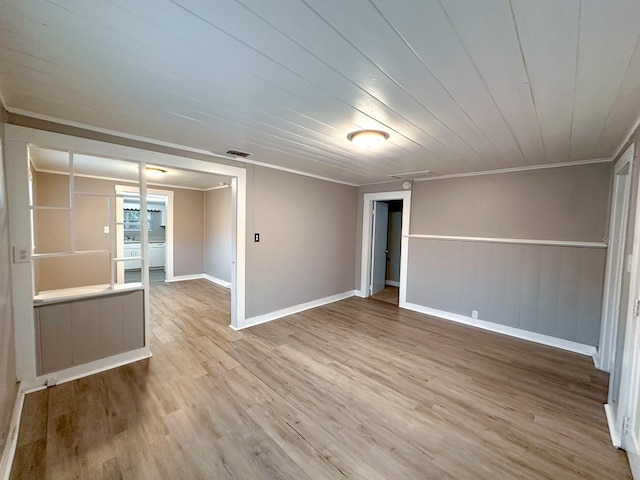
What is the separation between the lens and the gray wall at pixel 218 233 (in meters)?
6.09

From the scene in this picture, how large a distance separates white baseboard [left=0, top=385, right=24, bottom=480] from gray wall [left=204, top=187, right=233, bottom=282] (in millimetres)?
4102

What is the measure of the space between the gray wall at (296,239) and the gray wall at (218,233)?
2127 mm

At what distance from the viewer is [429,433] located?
194 centimetres

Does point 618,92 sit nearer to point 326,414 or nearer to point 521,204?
point 521,204

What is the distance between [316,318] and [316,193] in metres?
2.17

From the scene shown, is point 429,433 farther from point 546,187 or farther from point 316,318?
point 546,187

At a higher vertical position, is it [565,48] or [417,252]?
[565,48]

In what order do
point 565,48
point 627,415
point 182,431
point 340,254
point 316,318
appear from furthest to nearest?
1. point 340,254
2. point 316,318
3. point 182,431
4. point 627,415
5. point 565,48

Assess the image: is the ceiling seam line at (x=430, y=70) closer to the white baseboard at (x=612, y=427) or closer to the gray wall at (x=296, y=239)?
the white baseboard at (x=612, y=427)

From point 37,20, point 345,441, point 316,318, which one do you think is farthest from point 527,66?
point 316,318

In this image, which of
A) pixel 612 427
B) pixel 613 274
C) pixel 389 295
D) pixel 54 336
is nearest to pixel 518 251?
pixel 613 274

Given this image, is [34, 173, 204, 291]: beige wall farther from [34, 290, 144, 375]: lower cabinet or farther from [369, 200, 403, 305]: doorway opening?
[369, 200, 403, 305]: doorway opening

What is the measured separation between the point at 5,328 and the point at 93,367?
1024mm

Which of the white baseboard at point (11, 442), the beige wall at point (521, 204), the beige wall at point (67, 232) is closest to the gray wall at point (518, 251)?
the beige wall at point (521, 204)
